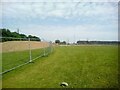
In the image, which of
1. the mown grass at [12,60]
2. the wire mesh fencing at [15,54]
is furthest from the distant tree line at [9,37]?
the mown grass at [12,60]

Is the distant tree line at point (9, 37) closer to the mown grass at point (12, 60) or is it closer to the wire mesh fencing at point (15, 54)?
the wire mesh fencing at point (15, 54)

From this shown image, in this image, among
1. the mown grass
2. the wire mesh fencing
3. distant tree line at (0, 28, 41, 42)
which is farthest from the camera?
the wire mesh fencing

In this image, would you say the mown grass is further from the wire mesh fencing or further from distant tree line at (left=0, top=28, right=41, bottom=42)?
distant tree line at (left=0, top=28, right=41, bottom=42)

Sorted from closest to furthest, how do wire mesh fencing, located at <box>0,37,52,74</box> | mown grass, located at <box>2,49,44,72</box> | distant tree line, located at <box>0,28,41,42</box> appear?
distant tree line, located at <box>0,28,41,42</box> < mown grass, located at <box>2,49,44,72</box> < wire mesh fencing, located at <box>0,37,52,74</box>

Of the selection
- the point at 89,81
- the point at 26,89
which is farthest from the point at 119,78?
the point at 26,89

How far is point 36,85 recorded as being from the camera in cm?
798

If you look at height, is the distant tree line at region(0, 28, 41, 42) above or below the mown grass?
above

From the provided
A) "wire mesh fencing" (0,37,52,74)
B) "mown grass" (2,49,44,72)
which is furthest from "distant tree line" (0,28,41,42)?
"mown grass" (2,49,44,72)

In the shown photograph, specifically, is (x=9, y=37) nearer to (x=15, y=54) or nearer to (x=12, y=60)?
(x=12, y=60)

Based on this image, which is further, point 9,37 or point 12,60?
point 12,60

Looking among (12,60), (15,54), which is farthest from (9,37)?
(15,54)

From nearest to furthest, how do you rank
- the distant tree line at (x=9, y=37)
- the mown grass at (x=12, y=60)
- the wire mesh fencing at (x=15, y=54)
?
the distant tree line at (x=9, y=37)
the mown grass at (x=12, y=60)
the wire mesh fencing at (x=15, y=54)

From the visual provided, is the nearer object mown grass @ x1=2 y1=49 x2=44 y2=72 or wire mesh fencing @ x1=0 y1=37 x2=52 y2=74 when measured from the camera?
mown grass @ x1=2 y1=49 x2=44 y2=72

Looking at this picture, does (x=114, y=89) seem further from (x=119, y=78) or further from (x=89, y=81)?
(x=119, y=78)
